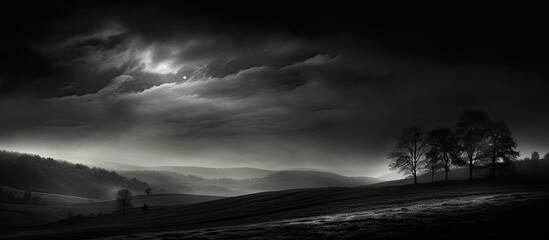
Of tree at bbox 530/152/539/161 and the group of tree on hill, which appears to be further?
tree at bbox 530/152/539/161

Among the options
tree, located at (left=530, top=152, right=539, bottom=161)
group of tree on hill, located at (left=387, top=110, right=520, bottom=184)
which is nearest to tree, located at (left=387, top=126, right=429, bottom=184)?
group of tree on hill, located at (left=387, top=110, right=520, bottom=184)

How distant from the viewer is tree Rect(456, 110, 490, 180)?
2990 inches

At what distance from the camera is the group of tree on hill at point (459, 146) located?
74.1 metres

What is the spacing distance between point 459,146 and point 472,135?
11.4 feet

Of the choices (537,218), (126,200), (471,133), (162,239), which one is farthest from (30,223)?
(537,218)

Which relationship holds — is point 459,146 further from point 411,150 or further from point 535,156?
point 535,156

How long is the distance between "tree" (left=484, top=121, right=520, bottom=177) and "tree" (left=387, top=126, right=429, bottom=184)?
42.9ft

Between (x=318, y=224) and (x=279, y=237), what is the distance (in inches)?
254

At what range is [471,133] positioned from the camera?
77.1 m

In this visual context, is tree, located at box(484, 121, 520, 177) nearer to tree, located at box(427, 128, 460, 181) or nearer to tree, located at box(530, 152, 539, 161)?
tree, located at box(427, 128, 460, 181)

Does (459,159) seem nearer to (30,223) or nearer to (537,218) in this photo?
(537,218)

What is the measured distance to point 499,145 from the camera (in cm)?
7400

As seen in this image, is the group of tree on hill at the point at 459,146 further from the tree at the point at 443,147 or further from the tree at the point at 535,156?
the tree at the point at 535,156

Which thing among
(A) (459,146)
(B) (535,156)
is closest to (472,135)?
(A) (459,146)
